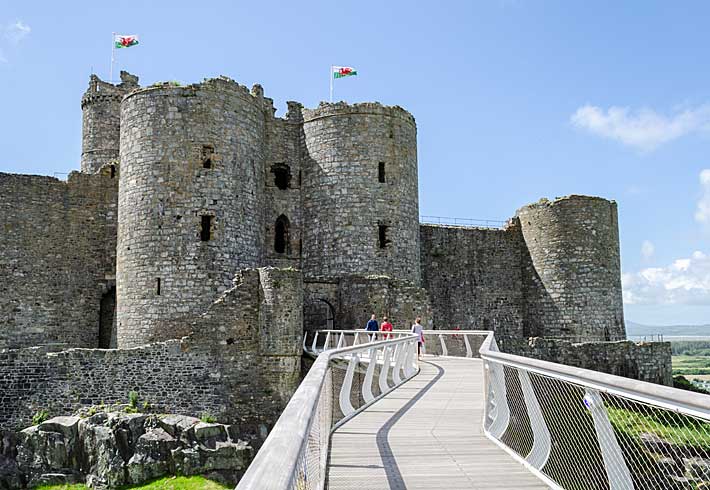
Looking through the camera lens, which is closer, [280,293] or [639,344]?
[280,293]

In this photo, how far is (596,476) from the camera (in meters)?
5.65

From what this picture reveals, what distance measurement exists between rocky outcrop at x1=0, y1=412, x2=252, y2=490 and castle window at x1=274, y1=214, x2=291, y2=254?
29.1 feet

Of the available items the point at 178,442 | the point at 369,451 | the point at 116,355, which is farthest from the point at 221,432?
the point at 369,451

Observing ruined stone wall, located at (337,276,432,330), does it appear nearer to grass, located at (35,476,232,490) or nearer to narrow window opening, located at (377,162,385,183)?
narrow window opening, located at (377,162,385,183)

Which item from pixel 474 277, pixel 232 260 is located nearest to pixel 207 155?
pixel 232 260

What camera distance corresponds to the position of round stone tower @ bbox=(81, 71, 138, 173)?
102 feet

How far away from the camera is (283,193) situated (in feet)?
88.7

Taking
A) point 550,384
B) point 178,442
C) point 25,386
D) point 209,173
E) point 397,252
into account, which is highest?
point 209,173

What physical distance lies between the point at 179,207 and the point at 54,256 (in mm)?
5890

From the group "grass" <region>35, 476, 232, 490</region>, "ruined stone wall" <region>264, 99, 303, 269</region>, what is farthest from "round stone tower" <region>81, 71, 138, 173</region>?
"grass" <region>35, 476, 232, 490</region>

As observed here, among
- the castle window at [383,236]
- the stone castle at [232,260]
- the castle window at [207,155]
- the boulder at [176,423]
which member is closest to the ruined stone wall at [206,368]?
the stone castle at [232,260]

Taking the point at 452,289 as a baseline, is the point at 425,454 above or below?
below

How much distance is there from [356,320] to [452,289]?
8.71 meters

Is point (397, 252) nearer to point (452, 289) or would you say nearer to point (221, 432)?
point (452, 289)
